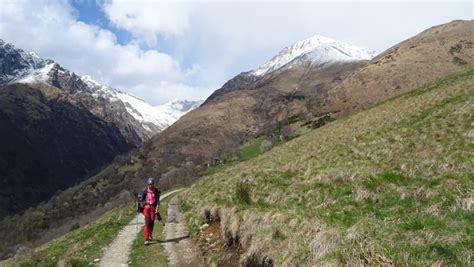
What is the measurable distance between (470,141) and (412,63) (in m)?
144

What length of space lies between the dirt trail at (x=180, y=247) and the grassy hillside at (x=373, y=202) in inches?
42.5

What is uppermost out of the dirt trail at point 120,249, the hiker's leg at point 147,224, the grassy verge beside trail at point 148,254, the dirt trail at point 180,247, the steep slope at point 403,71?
the steep slope at point 403,71

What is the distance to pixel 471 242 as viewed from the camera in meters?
10.1

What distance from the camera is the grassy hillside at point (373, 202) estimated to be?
1078cm

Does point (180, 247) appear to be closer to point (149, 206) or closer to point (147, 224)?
point (147, 224)

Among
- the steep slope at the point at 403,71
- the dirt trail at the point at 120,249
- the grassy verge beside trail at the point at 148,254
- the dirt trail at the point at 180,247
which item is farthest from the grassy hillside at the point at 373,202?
the steep slope at the point at 403,71

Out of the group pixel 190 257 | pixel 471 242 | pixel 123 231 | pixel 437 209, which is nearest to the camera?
pixel 471 242

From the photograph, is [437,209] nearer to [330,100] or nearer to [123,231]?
[123,231]

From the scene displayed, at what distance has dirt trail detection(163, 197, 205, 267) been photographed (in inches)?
716

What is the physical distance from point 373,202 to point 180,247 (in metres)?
8.66

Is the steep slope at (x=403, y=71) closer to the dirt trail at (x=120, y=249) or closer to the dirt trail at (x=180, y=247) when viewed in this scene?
the dirt trail at (x=120, y=249)

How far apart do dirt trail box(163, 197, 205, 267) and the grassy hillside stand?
3.54ft

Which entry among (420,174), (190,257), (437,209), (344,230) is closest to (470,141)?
(420,174)

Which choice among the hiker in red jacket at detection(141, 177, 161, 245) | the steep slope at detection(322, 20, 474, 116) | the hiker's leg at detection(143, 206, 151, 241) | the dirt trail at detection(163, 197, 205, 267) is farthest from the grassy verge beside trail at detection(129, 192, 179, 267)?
the steep slope at detection(322, 20, 474, 116)
